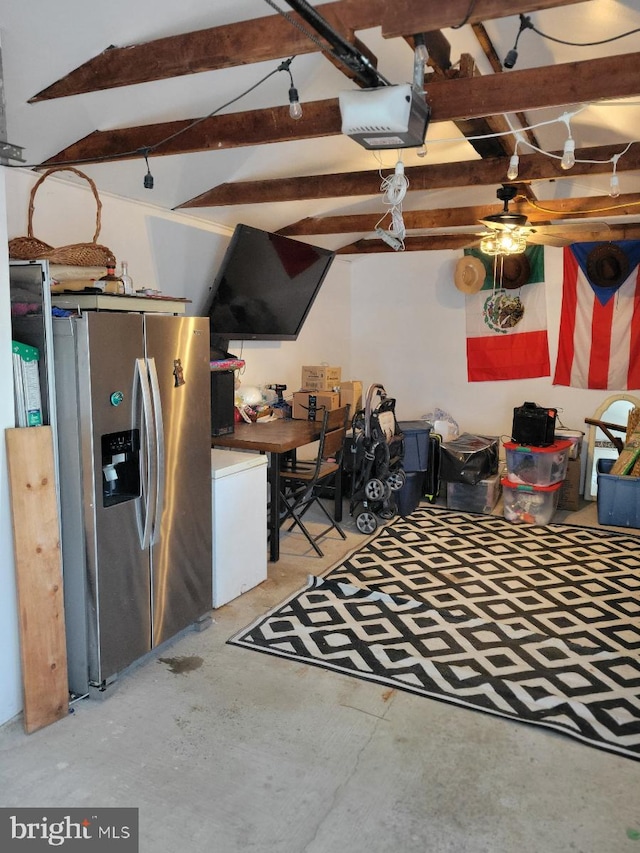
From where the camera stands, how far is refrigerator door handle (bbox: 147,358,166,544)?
2.90m

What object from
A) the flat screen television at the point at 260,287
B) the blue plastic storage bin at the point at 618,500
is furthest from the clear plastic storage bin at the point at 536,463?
the flat screen television at the point at 260,287

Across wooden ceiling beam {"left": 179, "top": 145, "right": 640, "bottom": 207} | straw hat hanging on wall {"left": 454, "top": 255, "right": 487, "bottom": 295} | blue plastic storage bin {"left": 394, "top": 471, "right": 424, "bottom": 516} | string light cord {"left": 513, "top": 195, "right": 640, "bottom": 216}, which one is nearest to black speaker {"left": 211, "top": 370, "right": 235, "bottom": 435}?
wooden ceiling beam {"left": 179, "top": 145, "right": 640, "bottom": 207}

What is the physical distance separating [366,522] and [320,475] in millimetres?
636

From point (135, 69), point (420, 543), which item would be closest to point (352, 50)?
point (135, 69)

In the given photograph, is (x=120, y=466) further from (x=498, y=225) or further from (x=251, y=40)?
(x=498, y=225)

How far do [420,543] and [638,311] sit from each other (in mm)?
2979

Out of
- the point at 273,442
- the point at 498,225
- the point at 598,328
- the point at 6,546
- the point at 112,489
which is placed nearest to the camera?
the point at 6,546

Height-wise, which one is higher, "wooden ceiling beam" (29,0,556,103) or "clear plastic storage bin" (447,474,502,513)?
"wooden ceiling beam" (29,0,556,103)

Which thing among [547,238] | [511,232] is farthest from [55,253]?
[547,238]

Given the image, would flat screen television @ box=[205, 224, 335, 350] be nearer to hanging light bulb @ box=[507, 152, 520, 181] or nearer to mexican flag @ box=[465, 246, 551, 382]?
mexican flag @ box=[465, 246, 551, 382]

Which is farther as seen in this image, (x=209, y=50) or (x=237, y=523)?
(x=237, y=523)

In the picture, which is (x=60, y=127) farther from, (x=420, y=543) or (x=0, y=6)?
(x=420, y=543)

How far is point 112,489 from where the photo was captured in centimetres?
290

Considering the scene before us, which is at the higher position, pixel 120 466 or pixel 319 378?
pixel 319 378
